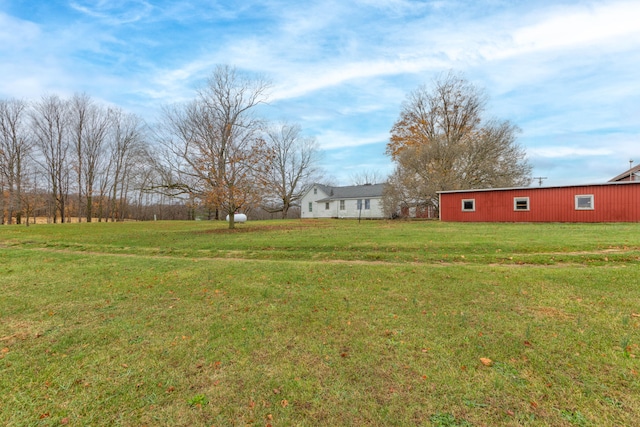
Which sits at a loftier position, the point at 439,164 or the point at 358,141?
the point at 358,141

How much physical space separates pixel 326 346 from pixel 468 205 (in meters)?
21.4

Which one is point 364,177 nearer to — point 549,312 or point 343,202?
point 343,202

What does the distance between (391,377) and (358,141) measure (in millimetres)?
35605

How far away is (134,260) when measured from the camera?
27.0 ft

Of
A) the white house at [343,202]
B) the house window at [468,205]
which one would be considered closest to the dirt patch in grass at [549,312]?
the house window at [468,205]

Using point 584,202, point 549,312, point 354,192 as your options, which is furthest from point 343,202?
point 549,312

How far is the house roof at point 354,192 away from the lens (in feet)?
111

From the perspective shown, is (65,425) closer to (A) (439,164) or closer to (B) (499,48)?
(B) (499,48)

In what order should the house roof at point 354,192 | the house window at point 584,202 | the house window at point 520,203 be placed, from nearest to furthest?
the house window at point 584,202 → the house window at point 520,203 → the house roof at point 354,192

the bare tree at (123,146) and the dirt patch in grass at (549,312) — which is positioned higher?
the bare tree at (123,146)

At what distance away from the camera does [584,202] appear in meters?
18.1

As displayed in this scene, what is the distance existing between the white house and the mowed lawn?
85.5ft

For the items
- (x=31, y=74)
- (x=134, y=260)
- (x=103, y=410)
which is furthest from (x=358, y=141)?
(x=103, y=410)

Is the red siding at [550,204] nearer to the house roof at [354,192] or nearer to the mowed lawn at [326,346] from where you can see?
the house roof at [354,192]
